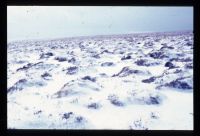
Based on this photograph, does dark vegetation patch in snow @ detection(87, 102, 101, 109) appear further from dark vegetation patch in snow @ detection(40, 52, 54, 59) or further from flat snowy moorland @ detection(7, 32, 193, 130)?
dark vegetation patch in snow @ detection(40, 52, 54, 59)

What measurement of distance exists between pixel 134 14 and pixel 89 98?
91 centimetres

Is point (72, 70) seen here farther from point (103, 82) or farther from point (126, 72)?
point (126, 72)

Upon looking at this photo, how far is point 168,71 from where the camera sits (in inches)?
132

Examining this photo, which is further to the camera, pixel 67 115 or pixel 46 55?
pixel 46 55

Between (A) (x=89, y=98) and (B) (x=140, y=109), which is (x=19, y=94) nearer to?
(A) (x=89, y=98)

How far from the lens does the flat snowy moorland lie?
3271 millimetres

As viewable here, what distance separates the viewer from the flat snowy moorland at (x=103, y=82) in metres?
3.27

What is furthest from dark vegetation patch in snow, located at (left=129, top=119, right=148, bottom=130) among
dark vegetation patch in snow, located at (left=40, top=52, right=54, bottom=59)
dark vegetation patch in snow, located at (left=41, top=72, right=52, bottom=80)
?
dark vegetation patch in snow, located at (left=40, top=52, right=54, bottom=59)

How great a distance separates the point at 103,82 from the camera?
332cm

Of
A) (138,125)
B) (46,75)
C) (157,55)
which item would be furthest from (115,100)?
(46,75)

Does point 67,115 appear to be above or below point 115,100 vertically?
below
